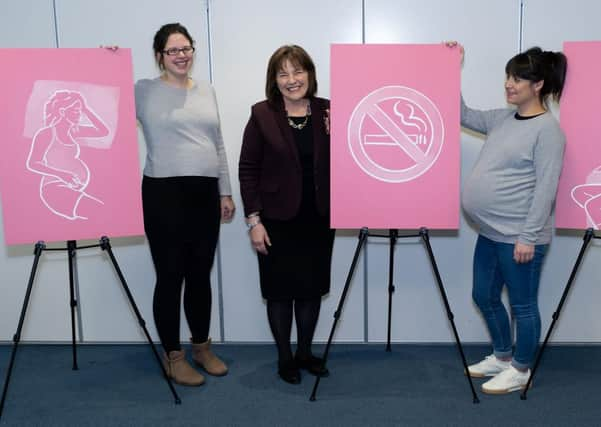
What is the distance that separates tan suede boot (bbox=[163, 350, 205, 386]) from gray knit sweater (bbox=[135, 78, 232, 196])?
923mm

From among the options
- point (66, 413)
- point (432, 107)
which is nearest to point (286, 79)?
point (432, 107)

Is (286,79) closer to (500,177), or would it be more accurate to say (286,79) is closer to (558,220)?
(500,177)

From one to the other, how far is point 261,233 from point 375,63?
93 centimetres

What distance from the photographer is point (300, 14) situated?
3061mm

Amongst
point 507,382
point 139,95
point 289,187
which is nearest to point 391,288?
point 507,382

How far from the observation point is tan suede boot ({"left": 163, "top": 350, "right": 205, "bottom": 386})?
2.71m

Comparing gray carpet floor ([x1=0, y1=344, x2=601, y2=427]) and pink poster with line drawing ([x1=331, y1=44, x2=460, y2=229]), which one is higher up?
pink poster with line drawing ([x1=331, y1=44, x2=460, y2=229])

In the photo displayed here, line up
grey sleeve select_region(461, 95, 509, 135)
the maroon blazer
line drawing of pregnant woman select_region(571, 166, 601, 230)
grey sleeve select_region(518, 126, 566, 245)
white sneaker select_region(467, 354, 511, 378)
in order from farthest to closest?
white sneaker select_region(467, 354, 511, 378) < grey sleeve select_region(461, 95, 509, 135) < the maroon blazer < line drawing of pregnant woman select_region(571, 166, 601, 230) < grey sleeve select_region(518, 126, 566, 245)

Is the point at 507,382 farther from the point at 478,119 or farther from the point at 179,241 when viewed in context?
the point at 179,241

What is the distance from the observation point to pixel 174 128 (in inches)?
99.8

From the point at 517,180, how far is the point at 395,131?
578 mm

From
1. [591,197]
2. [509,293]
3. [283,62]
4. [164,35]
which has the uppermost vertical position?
[164,35]

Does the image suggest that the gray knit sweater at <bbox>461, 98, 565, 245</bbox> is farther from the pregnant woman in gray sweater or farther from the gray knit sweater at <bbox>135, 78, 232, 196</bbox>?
the gray knit sweater at <bbox>135, 78, 232, 196</bbox>

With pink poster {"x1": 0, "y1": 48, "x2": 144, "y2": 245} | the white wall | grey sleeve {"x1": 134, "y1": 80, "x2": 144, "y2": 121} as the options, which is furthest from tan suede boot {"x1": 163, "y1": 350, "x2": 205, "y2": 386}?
grey sleeve {"x1": 134, "y1": 80, "x2": 144, "y2": 121}
